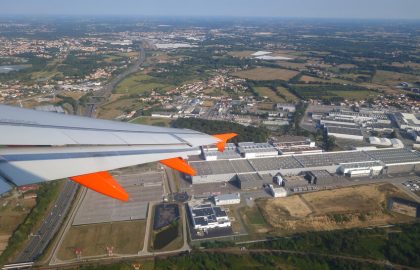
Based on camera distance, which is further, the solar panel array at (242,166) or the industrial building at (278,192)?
the solar panel array at (242,166)

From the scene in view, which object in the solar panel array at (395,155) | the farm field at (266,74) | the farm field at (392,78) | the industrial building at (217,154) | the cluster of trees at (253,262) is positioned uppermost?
the farm field at (392,78)

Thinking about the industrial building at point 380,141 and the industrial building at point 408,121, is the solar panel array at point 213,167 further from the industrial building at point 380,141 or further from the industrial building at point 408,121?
the industrial building at point 408,121

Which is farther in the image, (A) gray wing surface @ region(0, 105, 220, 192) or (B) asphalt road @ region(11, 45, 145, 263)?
(B) asphalt road @ region(11, 45, 145, 263)

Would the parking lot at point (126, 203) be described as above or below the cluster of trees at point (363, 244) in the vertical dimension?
below

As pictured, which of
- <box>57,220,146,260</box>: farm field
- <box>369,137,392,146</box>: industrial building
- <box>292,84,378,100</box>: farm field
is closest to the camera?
<box>57,220,146,260</box>: farm field

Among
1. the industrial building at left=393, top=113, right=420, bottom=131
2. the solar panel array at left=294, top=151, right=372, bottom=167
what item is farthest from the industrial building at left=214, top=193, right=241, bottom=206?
the industrial building at left=393, top=113, right=420, bottom=131

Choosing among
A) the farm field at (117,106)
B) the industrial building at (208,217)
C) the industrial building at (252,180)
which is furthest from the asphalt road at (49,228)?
the farm field at (117,106)

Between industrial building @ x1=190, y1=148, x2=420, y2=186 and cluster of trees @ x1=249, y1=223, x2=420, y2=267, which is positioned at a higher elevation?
industrial building @ x1=190, y1=148, x2=420, y2=186

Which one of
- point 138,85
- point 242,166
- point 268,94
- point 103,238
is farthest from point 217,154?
point 138,85

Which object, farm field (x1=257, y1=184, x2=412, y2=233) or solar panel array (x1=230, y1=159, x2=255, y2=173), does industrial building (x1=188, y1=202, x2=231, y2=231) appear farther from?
solar panel array (x1=230, y1=159, x2=255, y2=173)
